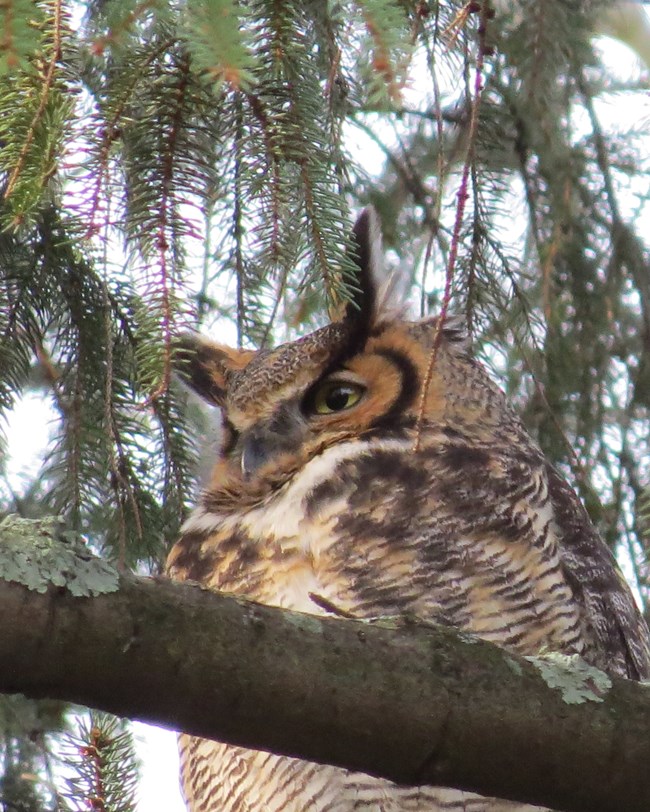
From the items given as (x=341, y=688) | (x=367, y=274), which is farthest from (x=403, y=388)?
(x=341, y=688)

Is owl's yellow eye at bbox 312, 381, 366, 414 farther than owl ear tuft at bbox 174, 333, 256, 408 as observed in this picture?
No

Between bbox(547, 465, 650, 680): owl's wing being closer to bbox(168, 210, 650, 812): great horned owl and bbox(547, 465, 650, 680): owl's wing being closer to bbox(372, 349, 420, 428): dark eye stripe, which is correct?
bbox(168, 210, 650, 812): great horned owl

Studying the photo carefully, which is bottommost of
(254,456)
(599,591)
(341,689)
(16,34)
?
(341,689)

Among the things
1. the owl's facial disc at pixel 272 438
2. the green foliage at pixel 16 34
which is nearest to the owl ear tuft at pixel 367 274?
→ the owl's facial disc at pixel 272 438

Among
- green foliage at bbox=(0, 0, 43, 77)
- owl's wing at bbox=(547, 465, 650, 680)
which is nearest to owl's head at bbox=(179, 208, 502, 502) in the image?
owl's wing at bbox=(547, 465, 650, 680)

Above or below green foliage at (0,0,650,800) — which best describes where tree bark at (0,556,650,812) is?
below

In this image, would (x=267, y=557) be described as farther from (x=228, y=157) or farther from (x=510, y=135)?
(x=510, y=135)

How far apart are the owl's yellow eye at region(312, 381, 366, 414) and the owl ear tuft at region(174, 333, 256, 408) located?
0.27m

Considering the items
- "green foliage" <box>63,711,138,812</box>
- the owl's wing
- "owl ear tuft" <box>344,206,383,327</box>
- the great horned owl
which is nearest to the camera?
"green foliage" <box>63,711,138,812</box>

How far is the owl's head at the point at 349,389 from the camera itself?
231 cm

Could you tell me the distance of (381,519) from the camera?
205 cm

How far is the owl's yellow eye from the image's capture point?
2.37 metres

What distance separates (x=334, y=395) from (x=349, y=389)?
3 cm

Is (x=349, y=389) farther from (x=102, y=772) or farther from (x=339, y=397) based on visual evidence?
(x=102, y=772)
